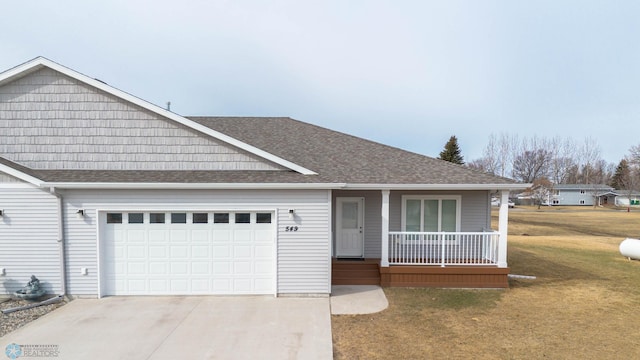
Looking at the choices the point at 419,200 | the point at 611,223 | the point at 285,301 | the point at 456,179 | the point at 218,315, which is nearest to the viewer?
→ the point at 218,315

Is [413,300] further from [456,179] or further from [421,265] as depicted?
[456,179]

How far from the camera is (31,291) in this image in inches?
285

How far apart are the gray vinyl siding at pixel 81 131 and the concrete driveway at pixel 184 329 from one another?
12.0 feet

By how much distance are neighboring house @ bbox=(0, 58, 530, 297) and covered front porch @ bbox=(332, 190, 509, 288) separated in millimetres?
65

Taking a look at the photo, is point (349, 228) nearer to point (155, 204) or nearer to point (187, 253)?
point (187, 253)

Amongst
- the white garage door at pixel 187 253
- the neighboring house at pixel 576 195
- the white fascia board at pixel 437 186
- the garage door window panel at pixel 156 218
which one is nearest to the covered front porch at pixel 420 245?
the white fascia board at pixel 437 186

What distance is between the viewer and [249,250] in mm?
7883

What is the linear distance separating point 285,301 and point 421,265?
4140 millimetres

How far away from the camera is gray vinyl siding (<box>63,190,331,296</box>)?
24.9 ft

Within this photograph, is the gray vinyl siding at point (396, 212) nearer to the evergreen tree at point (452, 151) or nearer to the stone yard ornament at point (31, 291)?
the stone yard ornament at point (31, 291)

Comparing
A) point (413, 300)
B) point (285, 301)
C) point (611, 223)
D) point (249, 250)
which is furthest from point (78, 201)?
point (611, 223)

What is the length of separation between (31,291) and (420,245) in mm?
10672

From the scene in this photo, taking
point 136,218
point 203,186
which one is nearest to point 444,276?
point 203,186

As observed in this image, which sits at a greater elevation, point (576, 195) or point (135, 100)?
point (135, 100)
